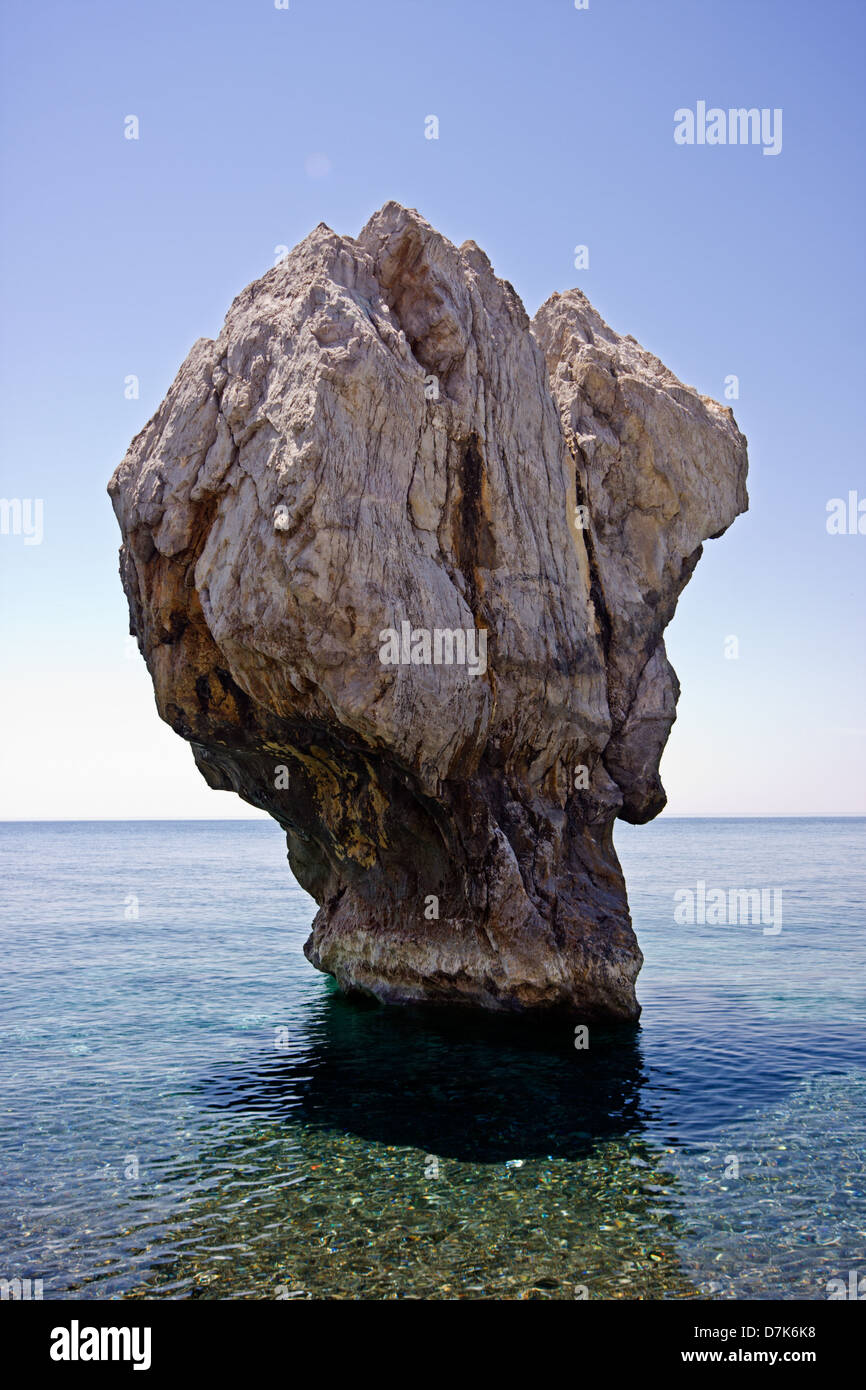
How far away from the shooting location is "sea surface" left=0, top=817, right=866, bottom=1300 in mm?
9672

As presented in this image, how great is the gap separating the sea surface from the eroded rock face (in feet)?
7.00

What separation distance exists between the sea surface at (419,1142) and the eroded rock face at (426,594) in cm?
213

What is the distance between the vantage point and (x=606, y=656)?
20328 mm

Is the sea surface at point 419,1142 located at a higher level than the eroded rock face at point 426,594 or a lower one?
lower

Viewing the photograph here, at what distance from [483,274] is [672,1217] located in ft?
50.9

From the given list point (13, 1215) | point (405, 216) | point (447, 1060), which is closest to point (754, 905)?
point (447, 1060)

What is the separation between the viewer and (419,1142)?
42.0 feet

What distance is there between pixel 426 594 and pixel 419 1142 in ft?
25.0

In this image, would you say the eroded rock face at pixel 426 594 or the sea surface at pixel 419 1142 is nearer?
the sea surface at pixel 419 1142

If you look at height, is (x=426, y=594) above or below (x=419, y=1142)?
A: above

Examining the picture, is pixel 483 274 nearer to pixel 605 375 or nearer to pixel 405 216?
pixel 405 216

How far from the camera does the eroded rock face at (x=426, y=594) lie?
586 inches

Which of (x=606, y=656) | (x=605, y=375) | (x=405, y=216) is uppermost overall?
(x=405, y=216)
